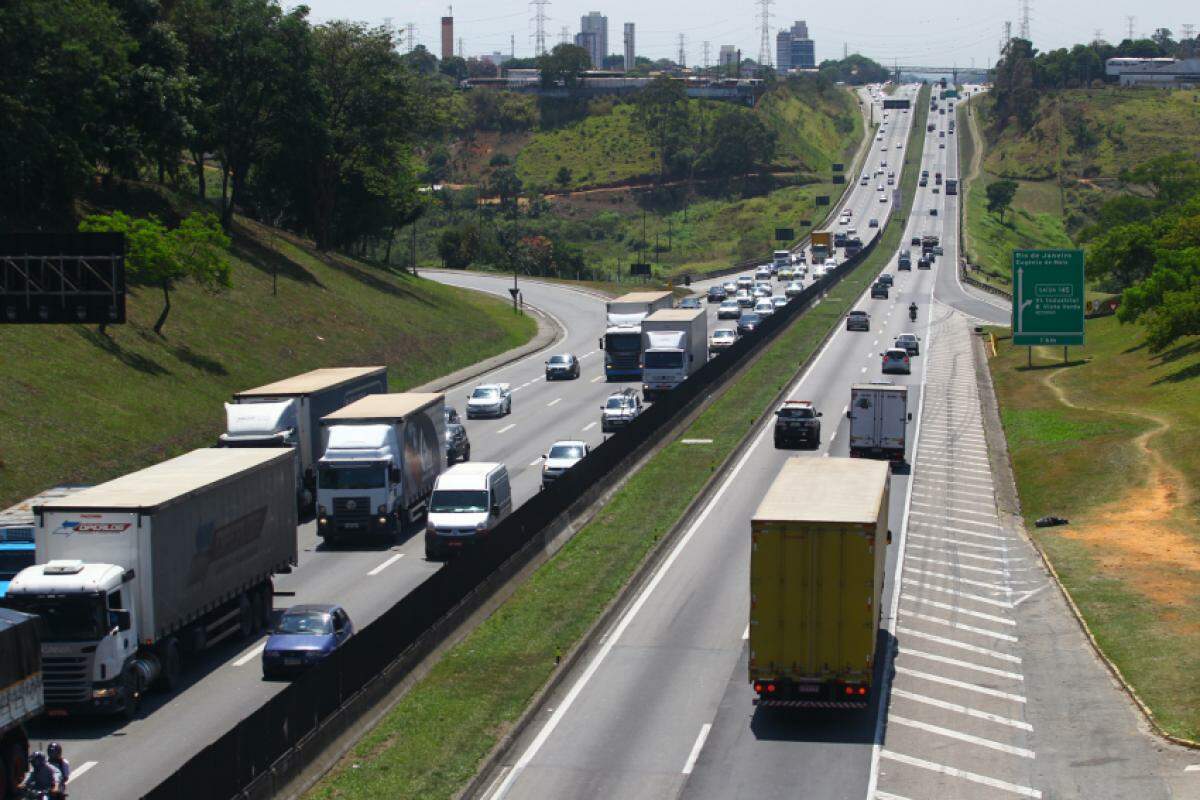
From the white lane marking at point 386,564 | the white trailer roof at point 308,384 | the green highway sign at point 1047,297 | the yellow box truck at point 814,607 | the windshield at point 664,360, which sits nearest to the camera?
the yellow box truck at point 814,607

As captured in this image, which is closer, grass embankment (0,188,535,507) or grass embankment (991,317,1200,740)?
grass embankment (991,317,1200,740)

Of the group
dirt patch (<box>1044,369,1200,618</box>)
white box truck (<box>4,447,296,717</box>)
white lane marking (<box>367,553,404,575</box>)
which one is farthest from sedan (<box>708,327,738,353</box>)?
white box truck (<box>4,447,296,717</box>)

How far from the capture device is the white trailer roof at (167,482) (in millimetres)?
30141

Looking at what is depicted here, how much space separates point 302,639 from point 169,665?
2.70 meters

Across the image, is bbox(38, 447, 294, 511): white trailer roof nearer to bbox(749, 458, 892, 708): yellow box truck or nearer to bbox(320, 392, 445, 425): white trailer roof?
bbox(320, 392, 445, 425): white trailer roof

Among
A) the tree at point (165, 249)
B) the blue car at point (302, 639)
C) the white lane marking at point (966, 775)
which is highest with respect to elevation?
the tree at point (165, 249)

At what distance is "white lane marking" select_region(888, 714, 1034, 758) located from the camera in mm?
26703

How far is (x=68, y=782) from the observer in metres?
25.4

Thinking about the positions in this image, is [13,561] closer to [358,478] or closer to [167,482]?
[167,482]

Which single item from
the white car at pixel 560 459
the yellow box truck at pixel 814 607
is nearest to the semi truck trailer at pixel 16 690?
the yellow box truck at pixel 814 607

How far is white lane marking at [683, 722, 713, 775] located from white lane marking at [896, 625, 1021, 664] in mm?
8079

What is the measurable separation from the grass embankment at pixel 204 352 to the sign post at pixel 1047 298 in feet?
106

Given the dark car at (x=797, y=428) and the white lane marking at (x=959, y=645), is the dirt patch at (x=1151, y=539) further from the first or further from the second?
the dark car at (x=797, y=428)

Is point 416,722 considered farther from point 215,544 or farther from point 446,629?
point 215,544
